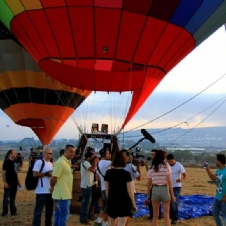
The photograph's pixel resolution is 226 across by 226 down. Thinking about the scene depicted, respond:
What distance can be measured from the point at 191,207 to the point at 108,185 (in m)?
3.53

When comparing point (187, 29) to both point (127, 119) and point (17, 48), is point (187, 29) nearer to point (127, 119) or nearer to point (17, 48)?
point (127, 119)

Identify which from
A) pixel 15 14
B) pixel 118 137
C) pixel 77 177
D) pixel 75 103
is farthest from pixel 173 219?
pixel 75 103

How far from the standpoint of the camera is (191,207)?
755cm

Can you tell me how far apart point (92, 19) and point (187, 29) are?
6.09 feet

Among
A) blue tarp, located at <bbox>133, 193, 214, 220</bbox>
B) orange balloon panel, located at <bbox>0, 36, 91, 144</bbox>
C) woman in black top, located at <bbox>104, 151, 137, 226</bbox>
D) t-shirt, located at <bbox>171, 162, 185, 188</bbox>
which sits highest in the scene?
orange balloon panel, located at <bbox>0, 36, 91, 144</bbox>

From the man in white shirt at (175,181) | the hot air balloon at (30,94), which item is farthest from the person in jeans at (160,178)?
the hot air balloon at (30,94)

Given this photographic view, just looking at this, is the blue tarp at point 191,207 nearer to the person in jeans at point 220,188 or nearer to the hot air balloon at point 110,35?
the person in jeans at point 220,188

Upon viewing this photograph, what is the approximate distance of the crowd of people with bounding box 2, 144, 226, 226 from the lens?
4414mm

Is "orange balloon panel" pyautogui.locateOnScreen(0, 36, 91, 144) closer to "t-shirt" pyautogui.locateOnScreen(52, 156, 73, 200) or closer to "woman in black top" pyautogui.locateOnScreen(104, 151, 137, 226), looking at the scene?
"t-shirt" pyautogui.locateOnScreen(52, 156, 73, 200)

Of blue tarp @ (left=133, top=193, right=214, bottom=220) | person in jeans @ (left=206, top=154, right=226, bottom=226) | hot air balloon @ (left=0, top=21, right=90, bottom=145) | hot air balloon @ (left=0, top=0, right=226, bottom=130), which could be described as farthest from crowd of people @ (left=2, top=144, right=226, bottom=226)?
hot air balloon @ (left=0, top=21, right=90, bottom=145)

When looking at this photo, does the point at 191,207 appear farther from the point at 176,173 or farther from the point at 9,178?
the point at 9,178

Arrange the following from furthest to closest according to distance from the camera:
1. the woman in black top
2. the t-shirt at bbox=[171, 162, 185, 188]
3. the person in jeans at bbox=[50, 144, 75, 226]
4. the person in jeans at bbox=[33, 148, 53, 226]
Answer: the t-shirt at bbox=[171, 162, 185, 188], the person in jeans at bbox=[33, 148, 53, 226], the person in jeans at bbox=[50, 144, 75, 226], the woman in black top

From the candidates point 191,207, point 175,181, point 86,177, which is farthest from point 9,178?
point 191,207

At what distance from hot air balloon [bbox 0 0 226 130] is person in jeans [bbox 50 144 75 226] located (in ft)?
9.93
